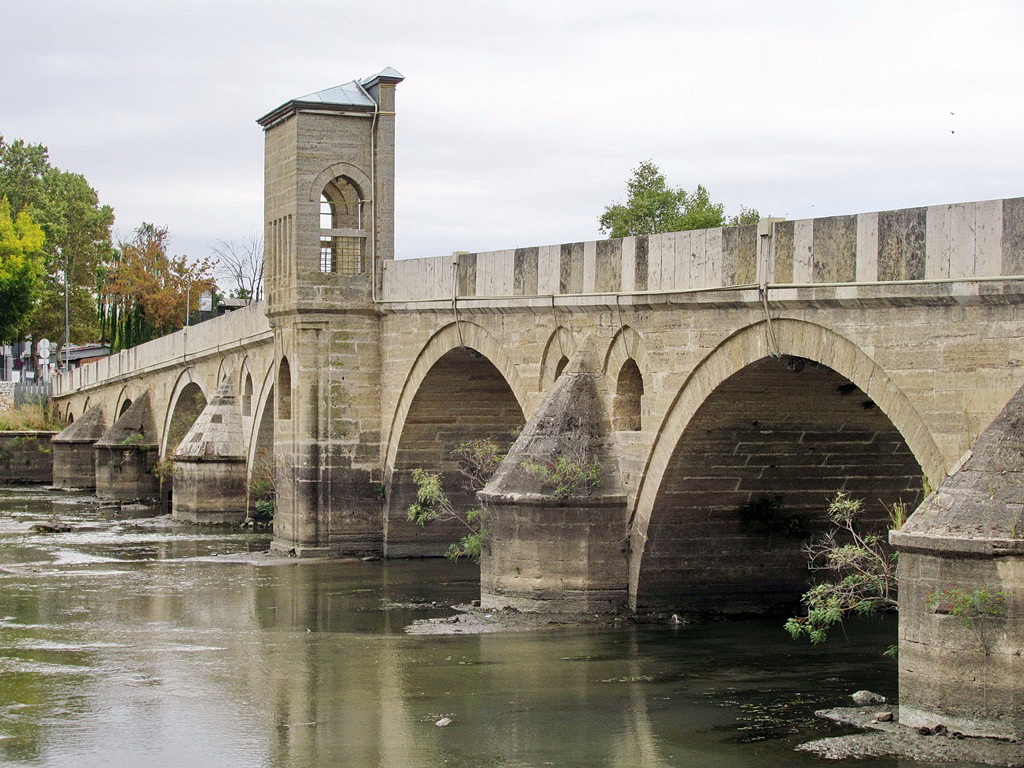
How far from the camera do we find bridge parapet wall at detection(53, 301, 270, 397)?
88.4 ft

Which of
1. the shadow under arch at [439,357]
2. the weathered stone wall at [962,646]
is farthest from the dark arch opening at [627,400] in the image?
the weathered stone wall at [962,646]

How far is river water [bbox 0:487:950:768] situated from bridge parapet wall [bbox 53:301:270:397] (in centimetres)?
718

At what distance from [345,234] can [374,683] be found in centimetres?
1028

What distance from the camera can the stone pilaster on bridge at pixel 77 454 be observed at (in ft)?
127

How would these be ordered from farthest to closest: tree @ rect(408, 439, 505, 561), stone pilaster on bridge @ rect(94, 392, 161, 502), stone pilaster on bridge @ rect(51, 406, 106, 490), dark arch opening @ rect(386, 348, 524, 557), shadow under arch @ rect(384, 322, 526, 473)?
stone pilaster on bridge @ rect(51, 406, 106, 490)
stone pilaster on bridge @ rect(94, 392, 161, 502)
dark arch opening @ rect(386, 348, 524, 557)
tree @ rect(408, 439, 505, 561)
shadow under arch @ rect(384, 322, 526, 473)

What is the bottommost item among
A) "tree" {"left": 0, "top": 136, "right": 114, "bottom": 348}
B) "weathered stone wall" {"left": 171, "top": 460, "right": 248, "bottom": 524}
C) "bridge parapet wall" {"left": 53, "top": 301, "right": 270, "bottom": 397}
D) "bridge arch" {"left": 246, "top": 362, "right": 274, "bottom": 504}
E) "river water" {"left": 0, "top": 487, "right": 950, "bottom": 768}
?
"river water" {"left": 0, "top": 487, "right": 950, "bottom": 768}

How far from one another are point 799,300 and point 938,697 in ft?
12.4

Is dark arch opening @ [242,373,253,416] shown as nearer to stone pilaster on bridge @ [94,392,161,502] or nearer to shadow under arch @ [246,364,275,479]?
shadow under arch @ [246,364,275,479]

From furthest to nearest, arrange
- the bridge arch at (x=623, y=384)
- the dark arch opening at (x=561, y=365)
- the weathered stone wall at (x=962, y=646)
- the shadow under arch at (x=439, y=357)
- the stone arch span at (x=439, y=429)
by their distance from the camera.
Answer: the stone arch span at (x=439, y=429) < the shadow under arch at (x=439, y=357) < the dark arch opening at (x=561, y=365) < the bridge arch at (x=623, y=384) < the weathered stone wall at (x=962, y=646)

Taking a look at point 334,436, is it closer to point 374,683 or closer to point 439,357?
point 439,357

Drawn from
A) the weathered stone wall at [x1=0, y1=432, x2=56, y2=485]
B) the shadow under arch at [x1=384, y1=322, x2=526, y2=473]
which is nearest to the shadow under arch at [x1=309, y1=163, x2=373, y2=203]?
the shadow under arch at [x1=384, y1=322, x2=526, y2=473]

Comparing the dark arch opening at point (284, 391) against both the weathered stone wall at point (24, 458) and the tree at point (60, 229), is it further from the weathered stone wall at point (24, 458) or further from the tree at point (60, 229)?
the tree at point (60, 229)

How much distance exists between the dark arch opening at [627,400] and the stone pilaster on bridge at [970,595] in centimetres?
580

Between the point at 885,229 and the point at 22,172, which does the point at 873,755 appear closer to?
the point at 885,229
